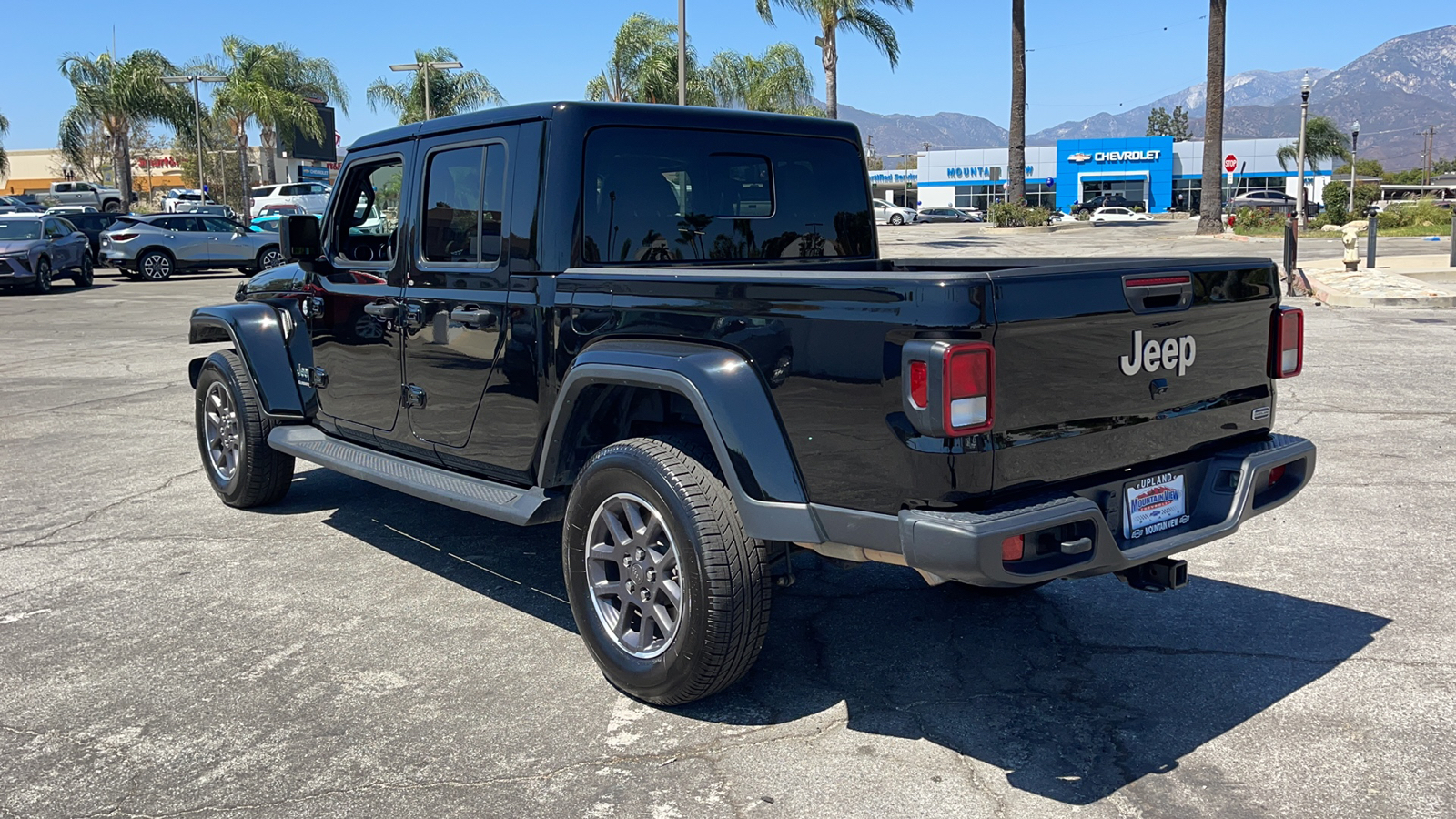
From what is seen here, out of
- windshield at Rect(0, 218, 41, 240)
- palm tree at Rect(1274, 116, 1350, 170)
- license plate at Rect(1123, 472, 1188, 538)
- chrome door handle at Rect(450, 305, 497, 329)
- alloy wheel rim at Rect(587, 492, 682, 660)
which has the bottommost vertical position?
alloy wheel rim at Rect(587, 492, 682, 660)

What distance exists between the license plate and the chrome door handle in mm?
2403

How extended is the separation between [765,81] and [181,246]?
21.2 meters

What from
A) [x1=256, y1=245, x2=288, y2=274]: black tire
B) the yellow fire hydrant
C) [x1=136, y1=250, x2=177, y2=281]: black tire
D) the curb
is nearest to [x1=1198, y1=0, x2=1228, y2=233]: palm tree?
the yellow fire hydrant

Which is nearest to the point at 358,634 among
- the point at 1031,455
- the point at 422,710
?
the point at 422,710

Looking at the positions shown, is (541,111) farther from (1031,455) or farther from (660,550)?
(1031,455)

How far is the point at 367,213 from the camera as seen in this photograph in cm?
579

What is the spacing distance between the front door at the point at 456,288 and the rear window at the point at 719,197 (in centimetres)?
42

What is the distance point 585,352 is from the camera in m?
4.11

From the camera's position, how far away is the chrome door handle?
461cm

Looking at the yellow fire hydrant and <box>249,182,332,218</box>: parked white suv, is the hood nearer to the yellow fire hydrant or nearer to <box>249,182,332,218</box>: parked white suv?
<box>249,182,332,218</box>: parked white suv

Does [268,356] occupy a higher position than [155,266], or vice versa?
[155,266]

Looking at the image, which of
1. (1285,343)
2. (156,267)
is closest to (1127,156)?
(156,267)

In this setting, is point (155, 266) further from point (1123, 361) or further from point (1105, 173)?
point (1105, 173)

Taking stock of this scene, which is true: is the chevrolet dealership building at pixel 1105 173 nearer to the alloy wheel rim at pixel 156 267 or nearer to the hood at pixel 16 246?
the alloy wheel rim at pixel 156 267
